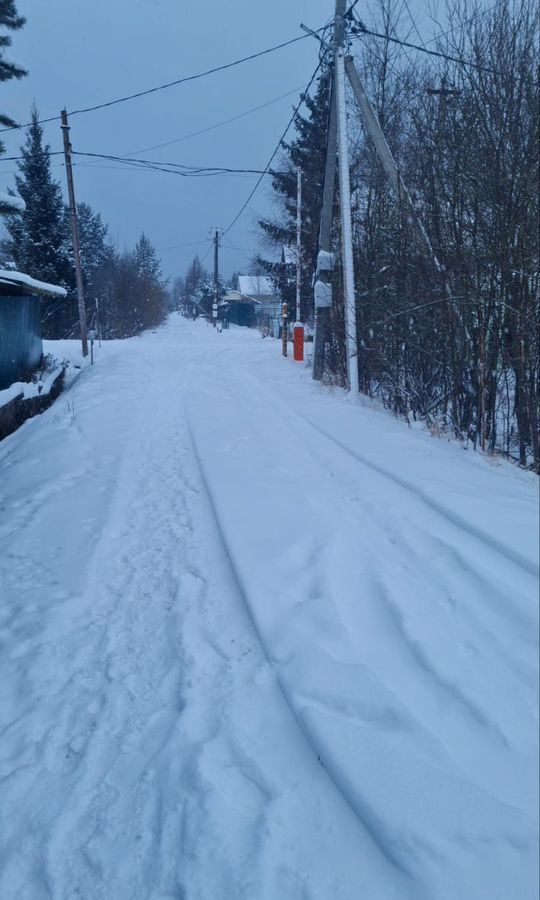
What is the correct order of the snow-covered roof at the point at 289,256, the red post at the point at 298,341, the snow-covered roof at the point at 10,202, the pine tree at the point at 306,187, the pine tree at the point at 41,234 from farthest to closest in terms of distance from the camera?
1. the pine tree at the point at 41,234
2. the snow-covered roof at the point at 289,256
3. the pine tree at the point at 306,187
4. the red post at the point at 298,341
5. the snow-covered roof at the point at 10,202

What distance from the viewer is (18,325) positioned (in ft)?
55.8

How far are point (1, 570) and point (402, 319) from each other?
6148mm

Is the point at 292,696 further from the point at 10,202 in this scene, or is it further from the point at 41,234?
the point at 41,234

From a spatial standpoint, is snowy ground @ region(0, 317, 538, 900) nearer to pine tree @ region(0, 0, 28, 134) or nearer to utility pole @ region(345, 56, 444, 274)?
utility pole @ region(345, 56, 444, 274)

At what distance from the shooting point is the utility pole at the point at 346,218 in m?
10.1

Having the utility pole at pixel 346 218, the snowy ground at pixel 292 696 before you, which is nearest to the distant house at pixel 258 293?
the utility pole at pixel 346 218

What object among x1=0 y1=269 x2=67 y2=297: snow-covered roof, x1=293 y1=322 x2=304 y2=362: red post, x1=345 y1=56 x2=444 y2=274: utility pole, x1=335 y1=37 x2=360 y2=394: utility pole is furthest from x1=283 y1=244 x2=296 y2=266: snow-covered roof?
x1=345 y1=56 x2=444 y2=274: utility pole

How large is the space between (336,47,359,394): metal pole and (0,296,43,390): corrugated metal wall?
937cm

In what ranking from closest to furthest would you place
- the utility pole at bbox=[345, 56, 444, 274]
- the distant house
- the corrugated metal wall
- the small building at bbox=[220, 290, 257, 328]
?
the utility pole at bbox=[345, 56, 444, 274]
the corrugated metal wall
the distant house
the small building at bbox=[220, 290, 257, 328]

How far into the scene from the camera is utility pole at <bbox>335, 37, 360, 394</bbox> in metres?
10.1

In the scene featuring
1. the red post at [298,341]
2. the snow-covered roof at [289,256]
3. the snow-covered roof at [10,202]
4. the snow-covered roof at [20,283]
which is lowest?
the red post at [298,341]

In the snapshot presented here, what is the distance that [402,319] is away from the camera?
8.87 meters

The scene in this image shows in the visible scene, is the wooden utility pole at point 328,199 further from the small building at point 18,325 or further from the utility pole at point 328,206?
the small building at point 18,325

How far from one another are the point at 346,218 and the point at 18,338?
34.2 ft
